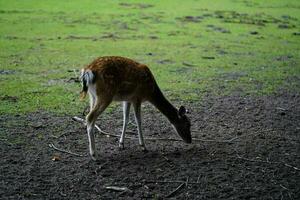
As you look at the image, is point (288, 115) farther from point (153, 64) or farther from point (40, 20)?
point (40, 20)

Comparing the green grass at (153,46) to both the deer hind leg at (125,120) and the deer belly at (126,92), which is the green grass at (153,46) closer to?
the deer hind leg at (125,120)

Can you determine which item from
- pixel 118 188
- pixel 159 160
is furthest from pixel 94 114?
pixel 118 188

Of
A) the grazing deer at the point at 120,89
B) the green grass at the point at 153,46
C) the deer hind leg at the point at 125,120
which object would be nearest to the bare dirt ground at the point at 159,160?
the deer hind leg at the point at 125,120

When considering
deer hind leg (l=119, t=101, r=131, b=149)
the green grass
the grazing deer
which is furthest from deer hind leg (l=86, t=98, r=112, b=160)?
the green grass

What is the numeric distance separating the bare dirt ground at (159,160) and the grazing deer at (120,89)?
302 mm

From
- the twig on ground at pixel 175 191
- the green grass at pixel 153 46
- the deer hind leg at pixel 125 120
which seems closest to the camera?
the twig on ground at pixel 175 191

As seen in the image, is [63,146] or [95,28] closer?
[63,146]

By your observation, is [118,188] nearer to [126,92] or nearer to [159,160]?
[159,160]

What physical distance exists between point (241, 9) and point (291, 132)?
49.3 feet

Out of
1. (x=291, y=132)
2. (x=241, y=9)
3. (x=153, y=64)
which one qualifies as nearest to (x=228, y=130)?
(x=291, y=132)

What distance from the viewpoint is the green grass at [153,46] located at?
348 inches

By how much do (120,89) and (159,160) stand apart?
98 cm

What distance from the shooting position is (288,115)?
24.6ft

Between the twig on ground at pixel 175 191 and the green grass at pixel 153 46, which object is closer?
the twig on ground at pixel 175 191
